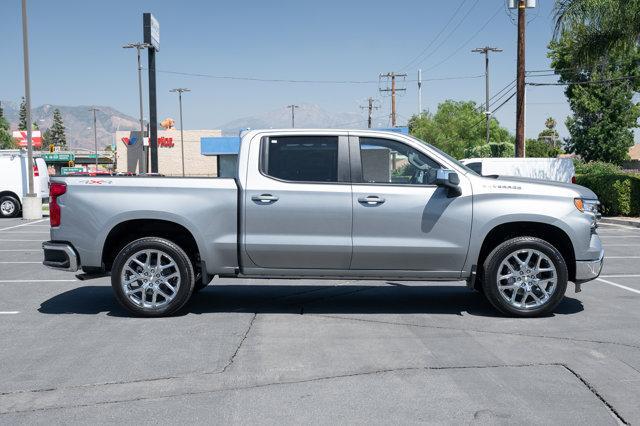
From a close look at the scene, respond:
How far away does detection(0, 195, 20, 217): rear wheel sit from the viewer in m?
24.2

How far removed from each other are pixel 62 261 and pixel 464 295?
15.9 feet

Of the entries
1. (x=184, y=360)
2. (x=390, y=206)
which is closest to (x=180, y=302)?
(x=184, y=360)

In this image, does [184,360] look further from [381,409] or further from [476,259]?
[476,259]

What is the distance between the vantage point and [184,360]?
19.0 feet

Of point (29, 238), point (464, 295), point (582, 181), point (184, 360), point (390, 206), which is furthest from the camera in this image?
point (582, 181)

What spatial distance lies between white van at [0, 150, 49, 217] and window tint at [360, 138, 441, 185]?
19618 mm

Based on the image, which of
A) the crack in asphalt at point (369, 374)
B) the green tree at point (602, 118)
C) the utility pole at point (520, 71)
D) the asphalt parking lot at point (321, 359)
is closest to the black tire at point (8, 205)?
the asphalt parking lot at point (321, 359)

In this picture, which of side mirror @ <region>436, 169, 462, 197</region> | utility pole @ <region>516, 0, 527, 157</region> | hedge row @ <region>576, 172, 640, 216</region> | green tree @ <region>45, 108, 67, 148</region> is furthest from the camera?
green tree @ <region>45, 108, 67, 148</region>

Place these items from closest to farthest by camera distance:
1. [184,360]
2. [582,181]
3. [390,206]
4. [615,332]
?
1. [184,360]
2. [615,332]
3. [390,206]
4. [582,181]

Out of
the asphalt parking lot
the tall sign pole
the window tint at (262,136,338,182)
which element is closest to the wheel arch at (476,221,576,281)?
the asphalt parking lot

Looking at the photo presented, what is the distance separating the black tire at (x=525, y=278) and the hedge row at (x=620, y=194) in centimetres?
1575

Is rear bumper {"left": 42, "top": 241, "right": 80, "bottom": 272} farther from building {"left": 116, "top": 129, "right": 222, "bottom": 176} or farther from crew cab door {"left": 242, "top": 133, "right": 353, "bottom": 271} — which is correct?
building {"left": 116, "top": 129, "right": 222, "bottom": 176}

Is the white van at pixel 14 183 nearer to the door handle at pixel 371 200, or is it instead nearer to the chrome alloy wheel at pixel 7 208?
the chrome alloy wheel at pixel 7 208

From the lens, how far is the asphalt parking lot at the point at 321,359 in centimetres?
462
